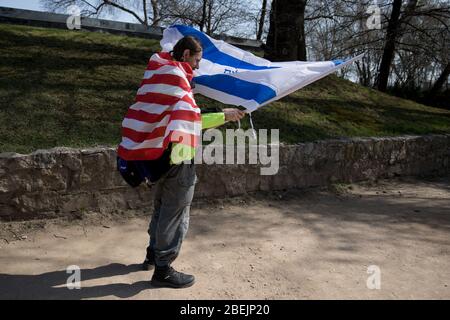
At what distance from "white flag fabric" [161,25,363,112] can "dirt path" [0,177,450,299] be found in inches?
51.8

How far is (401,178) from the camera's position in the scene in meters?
7.03

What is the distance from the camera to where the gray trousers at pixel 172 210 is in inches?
122

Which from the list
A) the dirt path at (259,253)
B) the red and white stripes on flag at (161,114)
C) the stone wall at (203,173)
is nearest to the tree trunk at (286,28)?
the stone wall at (203,173)

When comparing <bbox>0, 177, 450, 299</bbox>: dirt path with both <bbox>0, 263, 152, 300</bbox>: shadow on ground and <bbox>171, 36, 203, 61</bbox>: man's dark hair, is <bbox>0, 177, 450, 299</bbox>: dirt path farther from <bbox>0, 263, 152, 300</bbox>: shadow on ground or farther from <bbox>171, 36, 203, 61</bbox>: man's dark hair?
<bbox>171, 36, 203, 61</bbox>: man's dark hair

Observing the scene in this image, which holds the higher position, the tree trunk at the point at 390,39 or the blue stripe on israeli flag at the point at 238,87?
the tree trunk at the point at 390,39

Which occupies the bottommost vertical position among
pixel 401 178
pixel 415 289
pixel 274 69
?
pixel 415 289

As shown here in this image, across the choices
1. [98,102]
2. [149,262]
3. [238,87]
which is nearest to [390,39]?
[98,102]

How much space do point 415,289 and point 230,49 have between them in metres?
2.50

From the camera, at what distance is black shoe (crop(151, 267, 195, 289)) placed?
3189mm

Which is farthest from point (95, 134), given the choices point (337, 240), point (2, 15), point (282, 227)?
point (2, 15)

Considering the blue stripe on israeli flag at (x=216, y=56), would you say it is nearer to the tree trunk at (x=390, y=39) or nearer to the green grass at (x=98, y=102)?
the green grass at (x=98, y=102)

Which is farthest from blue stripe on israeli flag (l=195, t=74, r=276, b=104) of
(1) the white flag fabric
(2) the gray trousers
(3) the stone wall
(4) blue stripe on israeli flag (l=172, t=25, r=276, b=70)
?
(3) the stone wall

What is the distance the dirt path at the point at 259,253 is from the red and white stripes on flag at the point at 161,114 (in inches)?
40.2

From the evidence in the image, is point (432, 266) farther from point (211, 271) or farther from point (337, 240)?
point (211, 271)
